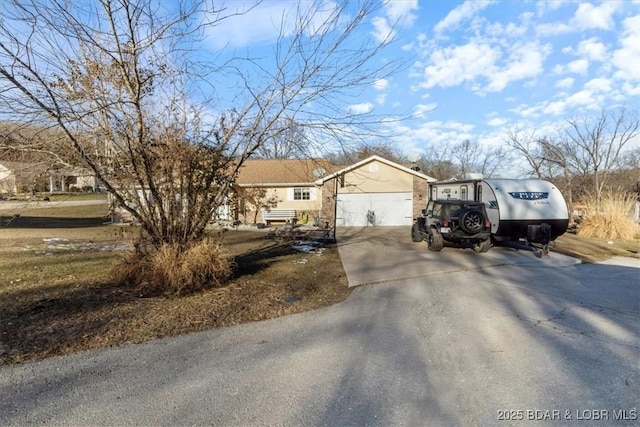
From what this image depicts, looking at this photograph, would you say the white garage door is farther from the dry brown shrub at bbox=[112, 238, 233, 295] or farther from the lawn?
the dry brown shrub at bbox=[112, 238, 233, 295]

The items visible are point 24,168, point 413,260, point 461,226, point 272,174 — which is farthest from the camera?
point 272,174

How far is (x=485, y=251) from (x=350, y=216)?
1042cm

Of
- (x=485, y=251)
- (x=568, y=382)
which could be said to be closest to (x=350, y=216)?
(x=485, y=251)

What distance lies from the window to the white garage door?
2520 millimetres

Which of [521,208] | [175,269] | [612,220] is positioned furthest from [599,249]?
[175,269]

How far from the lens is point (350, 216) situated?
2098cm

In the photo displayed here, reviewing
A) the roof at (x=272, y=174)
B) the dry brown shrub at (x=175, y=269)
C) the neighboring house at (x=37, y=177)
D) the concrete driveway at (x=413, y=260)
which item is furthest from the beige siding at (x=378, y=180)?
the neighboring house at (x=37, y=177)

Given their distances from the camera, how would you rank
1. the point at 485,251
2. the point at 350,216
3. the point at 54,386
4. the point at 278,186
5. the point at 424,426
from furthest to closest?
the point at 278,186 → the point at 350,216 → the point at 485,251 → the point at 54,386 → the point at 424,426

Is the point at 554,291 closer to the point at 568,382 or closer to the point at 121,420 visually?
the point at 568,382

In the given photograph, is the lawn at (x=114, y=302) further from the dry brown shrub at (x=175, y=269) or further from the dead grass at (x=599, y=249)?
the dead grass at (x=599, y=249)

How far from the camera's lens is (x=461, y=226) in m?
10.8

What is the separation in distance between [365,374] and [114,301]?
4.31 meters

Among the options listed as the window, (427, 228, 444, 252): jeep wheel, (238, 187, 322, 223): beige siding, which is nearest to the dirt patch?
(427, 228, 444, 252): jeep wheel

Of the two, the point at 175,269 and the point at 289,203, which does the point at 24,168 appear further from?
the point at 289,203
